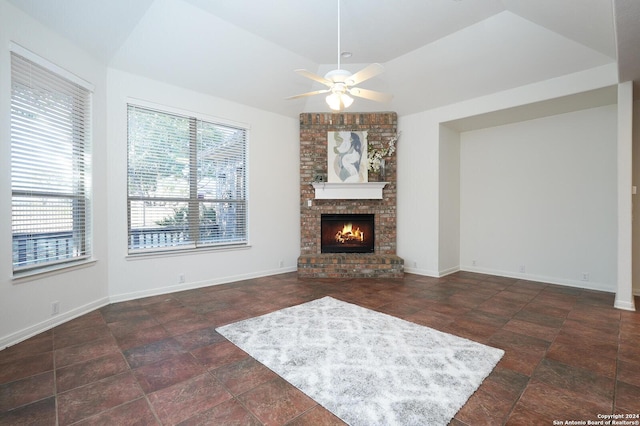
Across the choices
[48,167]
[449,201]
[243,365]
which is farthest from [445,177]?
[48,167]

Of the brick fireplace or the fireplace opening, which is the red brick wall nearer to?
the brick fireplace

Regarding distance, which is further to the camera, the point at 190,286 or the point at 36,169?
the point at 190,286

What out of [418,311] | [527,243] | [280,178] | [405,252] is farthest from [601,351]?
[280,178]

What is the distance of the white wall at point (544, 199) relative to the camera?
4.43m

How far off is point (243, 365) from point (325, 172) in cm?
405

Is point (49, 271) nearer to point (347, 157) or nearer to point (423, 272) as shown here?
point (347, 157)

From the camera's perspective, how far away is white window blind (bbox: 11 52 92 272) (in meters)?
2.83

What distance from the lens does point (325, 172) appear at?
226 inches

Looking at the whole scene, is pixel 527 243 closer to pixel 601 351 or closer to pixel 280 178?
pixel 601 351

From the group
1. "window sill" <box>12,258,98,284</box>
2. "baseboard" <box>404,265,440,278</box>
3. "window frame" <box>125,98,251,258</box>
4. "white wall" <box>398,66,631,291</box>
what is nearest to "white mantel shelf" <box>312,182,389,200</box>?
"white wall" <box>398,66,631,291</box>

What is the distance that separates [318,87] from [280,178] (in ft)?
5.89

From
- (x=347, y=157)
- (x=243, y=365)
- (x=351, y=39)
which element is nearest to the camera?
(x=243, y=365)

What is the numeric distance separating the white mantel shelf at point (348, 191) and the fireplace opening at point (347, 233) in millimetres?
443

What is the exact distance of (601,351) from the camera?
2.49 meters
